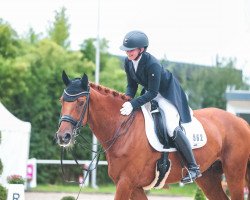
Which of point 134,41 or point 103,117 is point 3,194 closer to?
point 103,117

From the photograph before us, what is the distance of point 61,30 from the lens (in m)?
38.3

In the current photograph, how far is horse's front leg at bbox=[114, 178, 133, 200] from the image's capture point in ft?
25.2

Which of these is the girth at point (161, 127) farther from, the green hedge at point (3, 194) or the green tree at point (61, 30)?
the green tree at point (61, 30)

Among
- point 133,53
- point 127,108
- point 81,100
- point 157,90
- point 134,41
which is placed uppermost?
point 134,41

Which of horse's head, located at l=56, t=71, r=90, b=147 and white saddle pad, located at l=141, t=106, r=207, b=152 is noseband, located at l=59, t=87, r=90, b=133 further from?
white saddle pad, located at l=141, t=106, r=207, b=152

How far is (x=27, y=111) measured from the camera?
31.1m

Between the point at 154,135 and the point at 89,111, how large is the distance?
2.89ft

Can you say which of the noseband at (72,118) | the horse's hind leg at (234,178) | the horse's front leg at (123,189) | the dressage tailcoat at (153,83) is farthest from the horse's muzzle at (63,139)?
the horse's hind leg at (234,178)

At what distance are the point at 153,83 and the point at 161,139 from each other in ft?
2.38

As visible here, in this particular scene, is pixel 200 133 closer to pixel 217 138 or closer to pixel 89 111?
pixel 217 138

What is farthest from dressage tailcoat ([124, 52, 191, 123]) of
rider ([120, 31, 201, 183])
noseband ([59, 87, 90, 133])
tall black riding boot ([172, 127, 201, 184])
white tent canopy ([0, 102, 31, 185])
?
white tent canopy ([0, 102, 31, 185])

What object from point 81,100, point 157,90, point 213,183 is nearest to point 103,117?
point 81,100

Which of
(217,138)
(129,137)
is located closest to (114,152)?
(129,137)

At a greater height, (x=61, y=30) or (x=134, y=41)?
(x=134, y=41)
